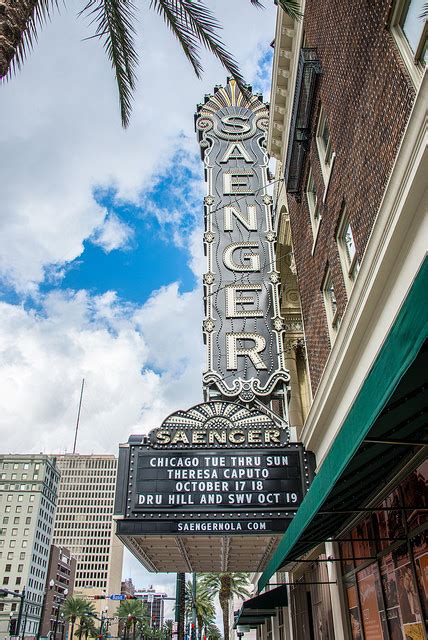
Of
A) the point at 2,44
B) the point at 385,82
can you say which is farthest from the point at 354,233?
the point at 2,44

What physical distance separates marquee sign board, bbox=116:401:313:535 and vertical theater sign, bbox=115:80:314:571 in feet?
0.07

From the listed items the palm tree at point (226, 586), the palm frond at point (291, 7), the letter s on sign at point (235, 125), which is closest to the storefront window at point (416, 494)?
the palm frond at point (291, 7)

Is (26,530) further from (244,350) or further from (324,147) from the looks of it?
(324,147)

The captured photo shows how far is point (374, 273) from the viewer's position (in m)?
8.15

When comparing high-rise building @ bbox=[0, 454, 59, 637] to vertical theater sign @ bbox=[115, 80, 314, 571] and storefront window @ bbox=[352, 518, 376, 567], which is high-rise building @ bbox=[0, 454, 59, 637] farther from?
storefront window @ bbox=[352, 518, 376, 567]

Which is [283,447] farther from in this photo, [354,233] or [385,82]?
[385,82]

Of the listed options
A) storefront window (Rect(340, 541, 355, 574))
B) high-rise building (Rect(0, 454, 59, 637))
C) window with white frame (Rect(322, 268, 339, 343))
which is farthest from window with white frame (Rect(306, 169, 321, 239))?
high-rise building (Rect(0, 454, 59, 637))

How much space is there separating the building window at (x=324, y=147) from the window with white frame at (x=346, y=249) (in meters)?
1.23

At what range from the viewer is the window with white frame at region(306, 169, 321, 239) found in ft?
45.0

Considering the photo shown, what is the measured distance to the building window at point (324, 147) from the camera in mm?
12352

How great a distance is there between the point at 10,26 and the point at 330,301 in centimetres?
855

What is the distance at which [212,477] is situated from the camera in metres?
11.8

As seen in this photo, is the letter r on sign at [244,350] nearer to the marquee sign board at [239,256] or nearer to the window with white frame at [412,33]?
the marquee sign board at [239,256]

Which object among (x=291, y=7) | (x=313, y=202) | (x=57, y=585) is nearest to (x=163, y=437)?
(x=313, y=202)
